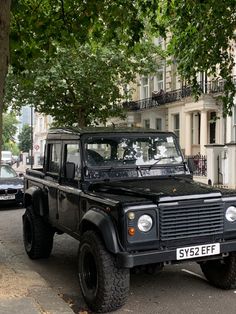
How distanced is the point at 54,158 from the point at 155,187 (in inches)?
89.6

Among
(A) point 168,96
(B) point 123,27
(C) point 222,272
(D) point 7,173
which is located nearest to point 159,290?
(C) point 222,272

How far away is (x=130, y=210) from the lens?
16.7 feet

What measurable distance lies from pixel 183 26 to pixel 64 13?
3015 mm

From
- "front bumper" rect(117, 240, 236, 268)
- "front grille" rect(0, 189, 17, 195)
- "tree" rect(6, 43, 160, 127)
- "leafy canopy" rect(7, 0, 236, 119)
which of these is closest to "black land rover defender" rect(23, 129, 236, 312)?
"front bumper" rect(117, 240, 236, 268)

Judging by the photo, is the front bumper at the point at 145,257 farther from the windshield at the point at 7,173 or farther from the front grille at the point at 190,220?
the windshield at the point at 7,173

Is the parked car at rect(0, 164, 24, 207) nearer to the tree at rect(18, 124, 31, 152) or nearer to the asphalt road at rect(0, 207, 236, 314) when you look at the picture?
the asphalt road at rect(0, 207, 236, 314)

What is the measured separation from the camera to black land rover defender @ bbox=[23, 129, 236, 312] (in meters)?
5.15

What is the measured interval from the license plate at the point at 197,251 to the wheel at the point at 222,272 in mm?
525

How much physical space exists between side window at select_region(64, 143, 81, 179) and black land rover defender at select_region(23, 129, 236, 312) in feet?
0.04

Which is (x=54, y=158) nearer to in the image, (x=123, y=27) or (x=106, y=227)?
(x=106, y=227)

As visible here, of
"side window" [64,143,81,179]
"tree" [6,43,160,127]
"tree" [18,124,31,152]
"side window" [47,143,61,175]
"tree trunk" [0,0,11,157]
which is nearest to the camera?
"tree trunk" [0,0,11,157]

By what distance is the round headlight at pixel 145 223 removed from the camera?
514 cm

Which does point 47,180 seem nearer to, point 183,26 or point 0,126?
point 0,126

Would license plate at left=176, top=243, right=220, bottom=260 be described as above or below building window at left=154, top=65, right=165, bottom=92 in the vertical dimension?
below
